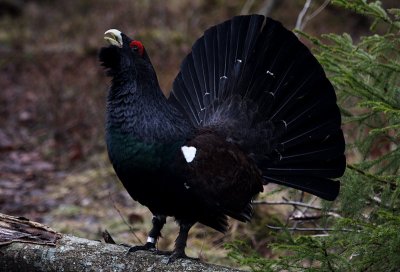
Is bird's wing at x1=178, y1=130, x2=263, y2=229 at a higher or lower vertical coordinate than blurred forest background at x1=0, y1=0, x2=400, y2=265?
lower

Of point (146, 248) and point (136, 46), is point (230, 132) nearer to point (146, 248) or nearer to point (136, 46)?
point (136, 46)

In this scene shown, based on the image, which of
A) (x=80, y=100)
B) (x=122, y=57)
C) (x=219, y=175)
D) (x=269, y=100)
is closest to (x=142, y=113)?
(x=122, y=57)

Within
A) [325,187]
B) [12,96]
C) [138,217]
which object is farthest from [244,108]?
[12,96]

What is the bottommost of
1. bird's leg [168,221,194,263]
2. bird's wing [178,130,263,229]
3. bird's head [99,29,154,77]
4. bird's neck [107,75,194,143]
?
bird's leg [168,221,194,263]

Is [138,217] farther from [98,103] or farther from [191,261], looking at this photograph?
[98,103]

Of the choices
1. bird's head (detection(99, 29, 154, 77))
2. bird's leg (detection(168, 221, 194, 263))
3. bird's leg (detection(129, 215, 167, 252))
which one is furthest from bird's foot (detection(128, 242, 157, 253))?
bird's head (detection(99, 29, 154, 77))

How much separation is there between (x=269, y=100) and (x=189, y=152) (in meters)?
0.87

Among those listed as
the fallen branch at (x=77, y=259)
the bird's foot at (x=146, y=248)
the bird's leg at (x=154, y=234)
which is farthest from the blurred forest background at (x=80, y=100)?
the fallen branch at (x=77, y=259)

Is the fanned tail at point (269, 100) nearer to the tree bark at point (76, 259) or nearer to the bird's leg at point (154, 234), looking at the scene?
the bird's leg at point (154, 234)

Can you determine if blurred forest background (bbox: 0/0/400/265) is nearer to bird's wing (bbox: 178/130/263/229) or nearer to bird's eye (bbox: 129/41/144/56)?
bird's wing (bbox: 178/130/263/229)

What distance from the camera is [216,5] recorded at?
1466 centimetres

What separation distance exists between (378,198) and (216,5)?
35.0ft

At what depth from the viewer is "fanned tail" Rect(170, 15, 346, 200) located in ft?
14.9

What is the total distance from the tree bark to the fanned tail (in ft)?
3.71
